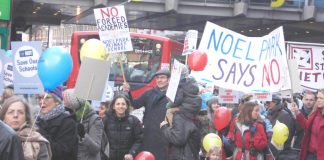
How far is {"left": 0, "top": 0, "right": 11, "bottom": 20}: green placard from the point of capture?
1734 cm

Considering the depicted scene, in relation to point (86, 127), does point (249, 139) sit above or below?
below

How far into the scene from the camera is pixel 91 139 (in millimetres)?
6789

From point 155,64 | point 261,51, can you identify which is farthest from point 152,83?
point 261,51

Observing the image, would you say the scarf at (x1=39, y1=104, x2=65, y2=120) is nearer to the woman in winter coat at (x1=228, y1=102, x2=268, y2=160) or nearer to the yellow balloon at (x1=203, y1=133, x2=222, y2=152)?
the yellow balloon at (x1=203, y1=133, x2=222, y2=152)

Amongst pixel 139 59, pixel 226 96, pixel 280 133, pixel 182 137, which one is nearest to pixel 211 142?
pixel 182 137

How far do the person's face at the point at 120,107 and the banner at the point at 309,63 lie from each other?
11.8ft

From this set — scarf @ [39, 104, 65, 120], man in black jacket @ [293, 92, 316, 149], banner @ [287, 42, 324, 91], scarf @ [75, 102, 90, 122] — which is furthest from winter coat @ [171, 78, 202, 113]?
man in black jacket @ [293, 92, 316, 149]

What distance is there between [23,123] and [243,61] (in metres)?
4.15

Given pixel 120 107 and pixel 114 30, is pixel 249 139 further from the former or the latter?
pixel 114 30

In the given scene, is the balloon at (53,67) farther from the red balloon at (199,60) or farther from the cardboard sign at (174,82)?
the red balloon at (199,60)

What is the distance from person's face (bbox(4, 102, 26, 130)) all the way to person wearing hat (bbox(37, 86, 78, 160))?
42.1 inches

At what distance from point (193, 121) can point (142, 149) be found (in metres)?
1.08

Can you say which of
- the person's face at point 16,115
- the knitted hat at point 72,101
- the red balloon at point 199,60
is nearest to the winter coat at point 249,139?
the red balloon at point 199,60

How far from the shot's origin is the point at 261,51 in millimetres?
8633
